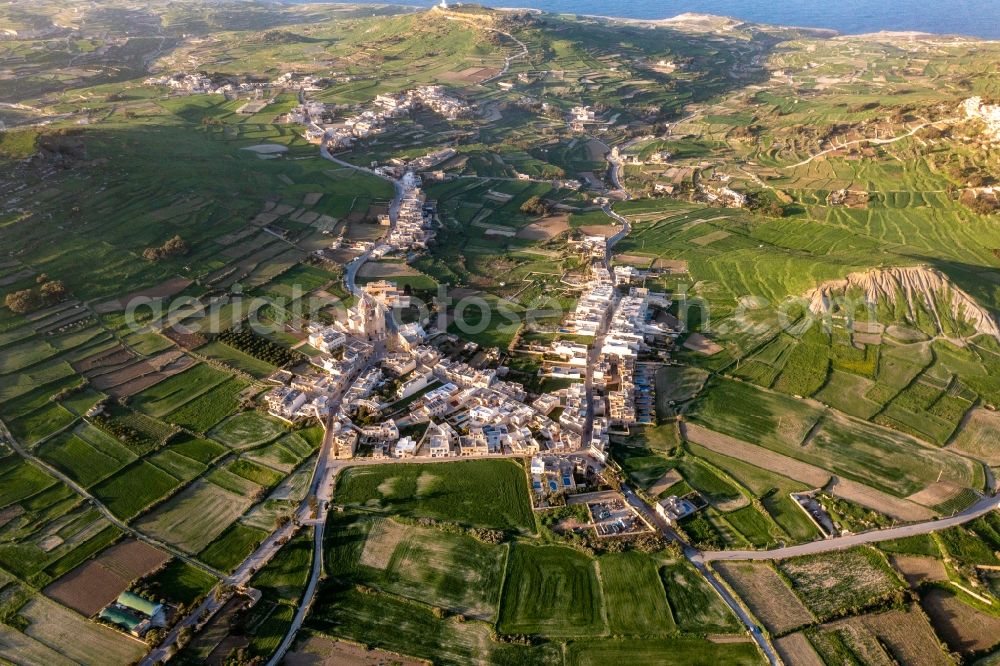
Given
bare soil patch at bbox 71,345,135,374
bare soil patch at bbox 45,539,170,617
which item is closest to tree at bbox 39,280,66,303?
bare soil patch at bbox 71,345,135,374

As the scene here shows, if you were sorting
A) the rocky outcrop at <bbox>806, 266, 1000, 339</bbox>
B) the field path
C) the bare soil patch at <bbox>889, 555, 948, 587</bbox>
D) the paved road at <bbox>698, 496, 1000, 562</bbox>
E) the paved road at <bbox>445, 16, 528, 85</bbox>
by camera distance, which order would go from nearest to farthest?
the bare soil patch at <bbox>889, 555, 948, 587</bbox> < the paved road at <bbox>698, 496, 1000, 562</bbox> < the rocky outcrop at <bbox>806, 266, 1000, 339</bbox> < the field path < the paved road at <bbox>445, 16, 528, 85</bbox>

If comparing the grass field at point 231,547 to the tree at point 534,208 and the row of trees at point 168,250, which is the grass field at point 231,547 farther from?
the tree at point 534,208

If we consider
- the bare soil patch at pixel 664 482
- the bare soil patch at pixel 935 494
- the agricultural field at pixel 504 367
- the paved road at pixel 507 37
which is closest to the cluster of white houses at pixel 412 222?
the agricultural field at pixel 504 367

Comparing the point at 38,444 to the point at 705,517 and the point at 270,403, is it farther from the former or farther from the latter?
the point at 705,517

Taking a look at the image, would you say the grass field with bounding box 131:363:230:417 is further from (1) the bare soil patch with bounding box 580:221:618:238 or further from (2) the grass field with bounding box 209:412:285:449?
(1) the bare soil patch with bounding box 580:221:618:238

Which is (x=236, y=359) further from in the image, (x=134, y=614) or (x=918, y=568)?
(x=918, y=568)

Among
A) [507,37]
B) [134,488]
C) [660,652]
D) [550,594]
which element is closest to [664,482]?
Result: [550,594]
